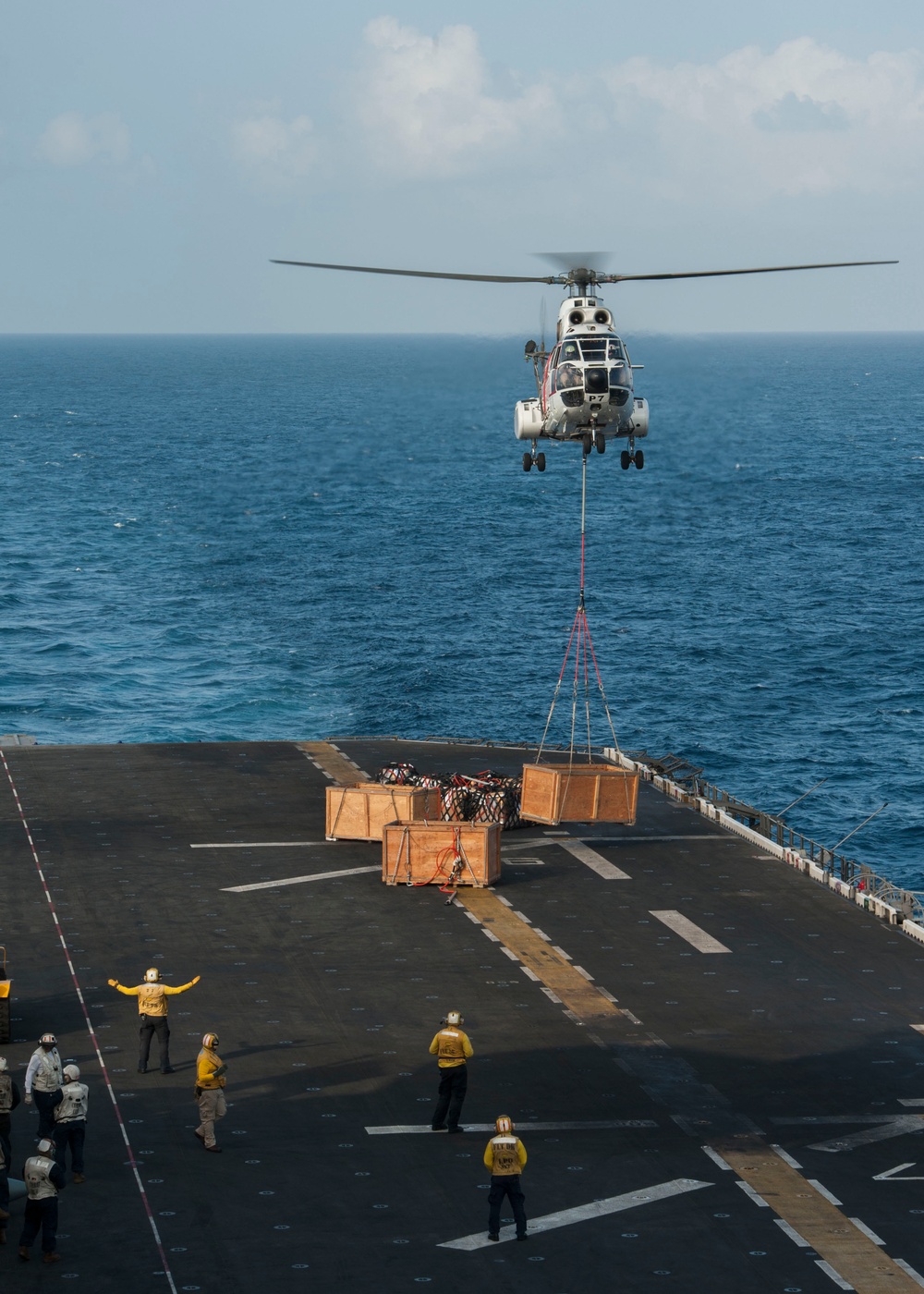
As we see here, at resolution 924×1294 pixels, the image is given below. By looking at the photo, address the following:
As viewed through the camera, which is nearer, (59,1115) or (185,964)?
(59,1115)

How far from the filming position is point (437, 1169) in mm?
28484

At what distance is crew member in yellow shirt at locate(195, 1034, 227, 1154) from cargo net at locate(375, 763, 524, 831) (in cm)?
2158

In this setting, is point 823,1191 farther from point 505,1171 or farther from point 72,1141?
point 72,1141

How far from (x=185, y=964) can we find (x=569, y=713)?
49.8 m

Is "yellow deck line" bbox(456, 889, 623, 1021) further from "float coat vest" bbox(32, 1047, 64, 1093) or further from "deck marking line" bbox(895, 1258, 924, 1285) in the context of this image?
"float coat vest" bbox(32, 1047, 64, 1093)

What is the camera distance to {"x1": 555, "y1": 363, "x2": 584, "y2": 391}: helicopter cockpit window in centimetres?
4500

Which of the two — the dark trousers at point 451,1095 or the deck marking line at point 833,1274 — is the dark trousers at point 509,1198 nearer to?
the dark trousers at point 451,1095

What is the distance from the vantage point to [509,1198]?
84.2 feet

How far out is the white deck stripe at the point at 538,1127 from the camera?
99.2 ft

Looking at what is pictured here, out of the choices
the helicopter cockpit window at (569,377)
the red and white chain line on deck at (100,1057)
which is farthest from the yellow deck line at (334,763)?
the helicopter cockpit window at (569,377)

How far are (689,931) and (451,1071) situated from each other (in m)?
14.8

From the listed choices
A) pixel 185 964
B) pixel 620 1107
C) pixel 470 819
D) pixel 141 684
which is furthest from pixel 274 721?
pixel 620 1107

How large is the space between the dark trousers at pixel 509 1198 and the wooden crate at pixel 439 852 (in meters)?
20.0

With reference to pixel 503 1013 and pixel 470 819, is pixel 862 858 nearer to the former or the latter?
pixel 470 819
